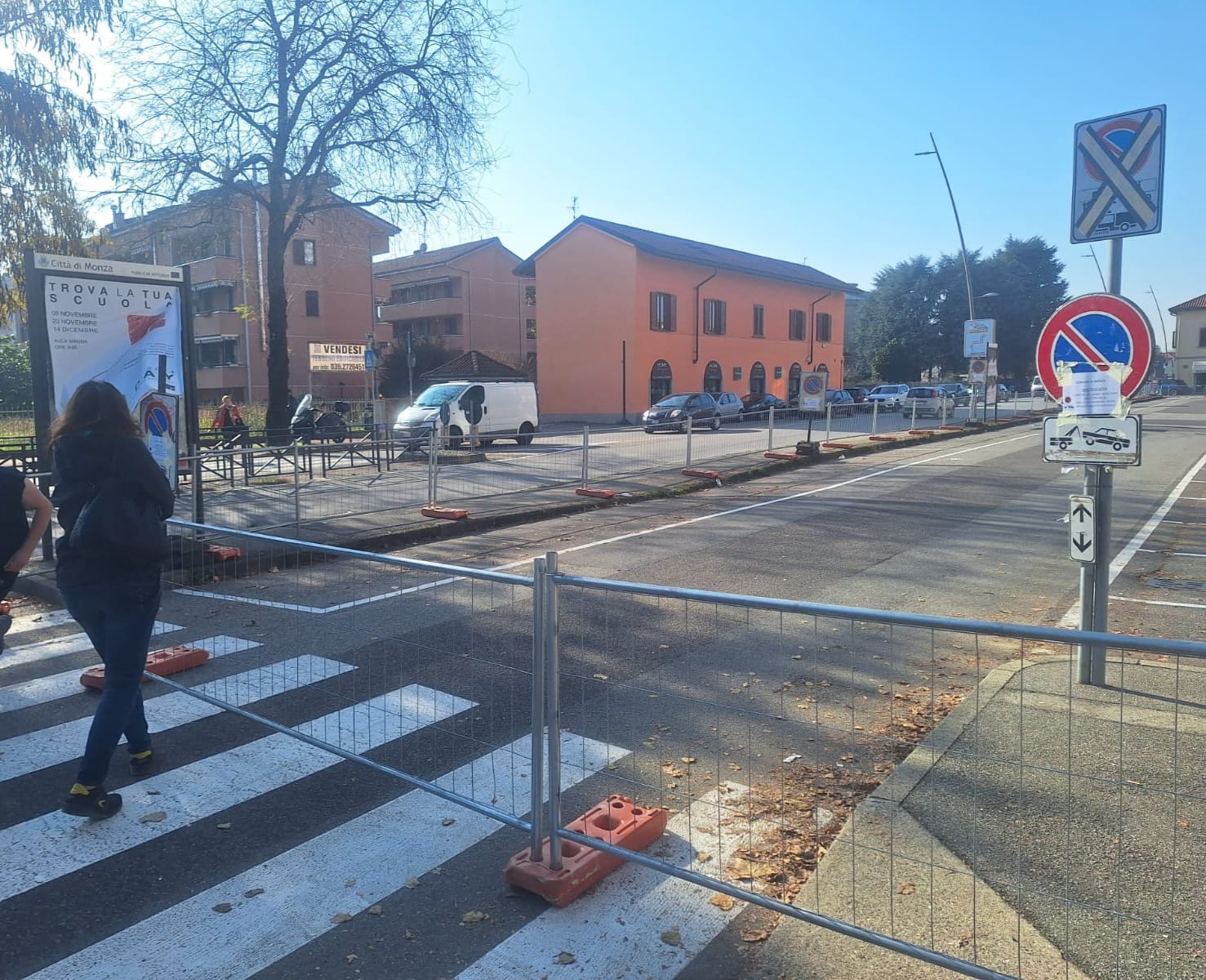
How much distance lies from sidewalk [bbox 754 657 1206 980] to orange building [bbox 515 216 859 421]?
4144cm

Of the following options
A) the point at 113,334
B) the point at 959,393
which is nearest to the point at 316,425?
the point at 113,334

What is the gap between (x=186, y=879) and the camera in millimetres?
3682

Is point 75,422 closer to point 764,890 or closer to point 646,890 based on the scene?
point 646,890

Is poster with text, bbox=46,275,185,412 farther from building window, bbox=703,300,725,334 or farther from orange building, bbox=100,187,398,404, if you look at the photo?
building window, bbox=703,300,725,334

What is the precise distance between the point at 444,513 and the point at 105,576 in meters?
8.71

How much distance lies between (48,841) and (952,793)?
4.00 meters

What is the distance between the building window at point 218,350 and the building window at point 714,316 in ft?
84.4

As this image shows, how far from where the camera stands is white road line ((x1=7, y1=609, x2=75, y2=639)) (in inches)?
304

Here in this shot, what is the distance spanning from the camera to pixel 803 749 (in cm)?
470

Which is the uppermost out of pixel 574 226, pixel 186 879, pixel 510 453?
pixel 574 226

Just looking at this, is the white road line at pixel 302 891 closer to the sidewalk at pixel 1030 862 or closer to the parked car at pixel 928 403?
the sidewalk at pixel 1030 862

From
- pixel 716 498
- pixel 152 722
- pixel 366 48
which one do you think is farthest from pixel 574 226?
pixel 152 722

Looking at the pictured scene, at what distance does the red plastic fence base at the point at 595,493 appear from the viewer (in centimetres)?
1548

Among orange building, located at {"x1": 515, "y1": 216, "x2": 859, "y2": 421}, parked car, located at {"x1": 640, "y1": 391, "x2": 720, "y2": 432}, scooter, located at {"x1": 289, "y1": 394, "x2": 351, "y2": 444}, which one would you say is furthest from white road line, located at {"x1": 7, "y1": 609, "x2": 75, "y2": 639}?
orange building, located at {"x1": 515, "y1": 216, "x2": 859, "y2": 421}
